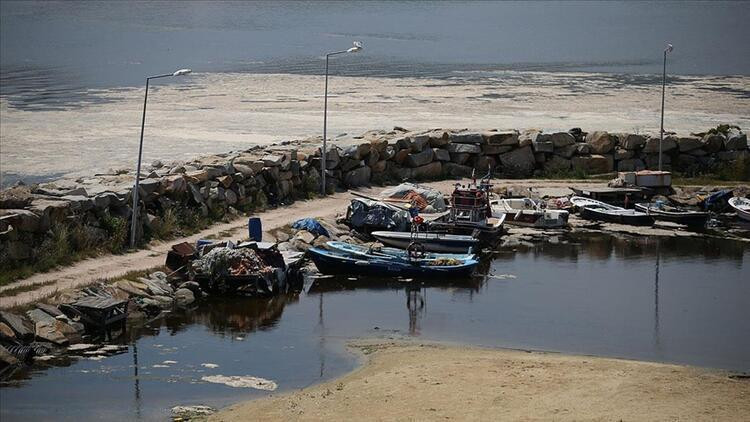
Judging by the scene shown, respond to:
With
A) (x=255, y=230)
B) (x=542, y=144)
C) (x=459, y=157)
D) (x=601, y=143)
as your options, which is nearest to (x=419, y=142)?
(x=459, y=157)

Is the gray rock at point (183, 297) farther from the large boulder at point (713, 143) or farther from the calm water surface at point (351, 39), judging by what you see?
the calm water surface at point (351, 39)

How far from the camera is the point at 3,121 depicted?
50438mm

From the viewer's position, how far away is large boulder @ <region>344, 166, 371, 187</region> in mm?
38188

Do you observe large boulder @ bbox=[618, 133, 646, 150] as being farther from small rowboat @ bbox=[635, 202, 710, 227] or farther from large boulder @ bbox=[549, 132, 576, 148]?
small rowboat @ bbox=[635, 202, 710, 227]

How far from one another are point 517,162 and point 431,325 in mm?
16437

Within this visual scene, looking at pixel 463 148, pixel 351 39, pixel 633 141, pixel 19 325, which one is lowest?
pixel 19 325

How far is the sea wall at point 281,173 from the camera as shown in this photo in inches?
1059

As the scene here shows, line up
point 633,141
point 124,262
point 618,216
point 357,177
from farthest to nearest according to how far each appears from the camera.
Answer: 1. point 633,141
2. point 357,177
3. point 618,216
4. point 124,262

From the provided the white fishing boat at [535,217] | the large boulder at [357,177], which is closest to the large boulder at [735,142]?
the white fishing boat at [535,217]

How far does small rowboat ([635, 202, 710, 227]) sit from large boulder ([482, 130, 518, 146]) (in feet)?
19.1

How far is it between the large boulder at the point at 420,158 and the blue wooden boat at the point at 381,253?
9.82m

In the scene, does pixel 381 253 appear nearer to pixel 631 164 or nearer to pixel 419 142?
pixel 419 142

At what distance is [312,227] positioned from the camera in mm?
31656

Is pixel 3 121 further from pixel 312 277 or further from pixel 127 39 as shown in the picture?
pixel 127 39
